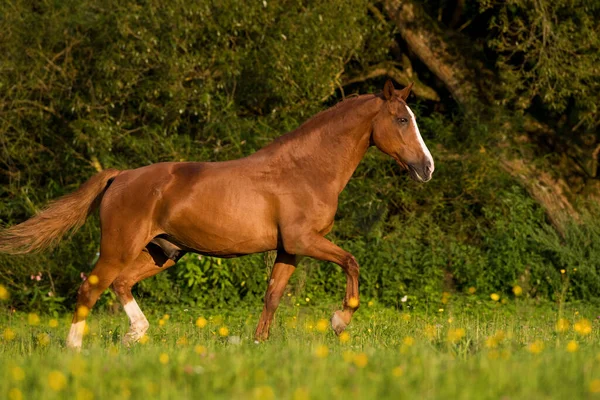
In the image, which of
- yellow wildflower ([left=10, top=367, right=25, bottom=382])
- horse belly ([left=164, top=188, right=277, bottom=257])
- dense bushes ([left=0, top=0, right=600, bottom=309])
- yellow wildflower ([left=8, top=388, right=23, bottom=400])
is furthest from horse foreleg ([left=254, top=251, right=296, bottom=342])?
dense bushes ([left=0, top=0, right=600, bottom=309])

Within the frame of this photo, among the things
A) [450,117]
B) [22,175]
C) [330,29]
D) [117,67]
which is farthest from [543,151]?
[22,175]

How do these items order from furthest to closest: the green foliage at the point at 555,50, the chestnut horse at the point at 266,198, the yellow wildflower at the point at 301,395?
the green foliage at the point at 555,50, the chestnut horse at the point at 266,198, the yellow wildflower at the point at 301,395

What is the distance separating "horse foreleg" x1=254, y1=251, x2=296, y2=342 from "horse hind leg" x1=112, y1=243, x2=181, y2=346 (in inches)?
36.6

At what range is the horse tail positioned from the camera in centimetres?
793

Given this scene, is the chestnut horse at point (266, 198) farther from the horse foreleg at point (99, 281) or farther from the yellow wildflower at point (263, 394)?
the yellow wildflower at point (263, 394)

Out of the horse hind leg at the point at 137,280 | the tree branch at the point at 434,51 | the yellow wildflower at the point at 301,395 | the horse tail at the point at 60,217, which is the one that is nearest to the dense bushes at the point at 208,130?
the tree branch at the point at 434,51

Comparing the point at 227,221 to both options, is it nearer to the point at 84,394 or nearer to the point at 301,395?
the point at 84,394

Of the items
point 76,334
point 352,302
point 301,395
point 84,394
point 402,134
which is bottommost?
point 76,334

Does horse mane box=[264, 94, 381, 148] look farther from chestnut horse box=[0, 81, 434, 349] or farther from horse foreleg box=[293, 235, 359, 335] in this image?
horse foreleg box=[293, 235, 359, 335]

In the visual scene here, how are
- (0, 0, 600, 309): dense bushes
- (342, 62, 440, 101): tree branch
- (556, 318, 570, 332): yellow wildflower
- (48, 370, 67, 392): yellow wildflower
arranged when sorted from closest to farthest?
(48, 370, 67, 392): yellow wildflower < (556, 318, 570, 332): yellow wildflower < (0, 0, 600, 309): dense bushes < (342, 62, 440, 101): tree branch

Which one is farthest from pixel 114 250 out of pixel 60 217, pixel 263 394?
pixel 263 394

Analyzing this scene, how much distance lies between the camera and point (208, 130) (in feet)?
39.0

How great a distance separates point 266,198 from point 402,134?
3.97 feet

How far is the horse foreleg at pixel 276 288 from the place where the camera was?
7488 mm
